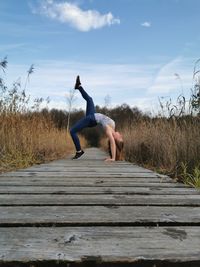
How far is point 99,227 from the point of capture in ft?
4.75

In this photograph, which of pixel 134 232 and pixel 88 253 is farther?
pixel 134 232

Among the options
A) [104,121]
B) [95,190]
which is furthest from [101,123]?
[95,190]

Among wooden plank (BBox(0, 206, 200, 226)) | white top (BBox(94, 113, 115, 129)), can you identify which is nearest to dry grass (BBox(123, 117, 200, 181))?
white top (BBox(94, 113, 115, 129))

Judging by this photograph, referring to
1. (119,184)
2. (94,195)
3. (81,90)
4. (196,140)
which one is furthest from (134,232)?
(81,90)

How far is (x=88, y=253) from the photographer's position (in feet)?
3.65

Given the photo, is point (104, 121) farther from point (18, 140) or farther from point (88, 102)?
point (18, 140)

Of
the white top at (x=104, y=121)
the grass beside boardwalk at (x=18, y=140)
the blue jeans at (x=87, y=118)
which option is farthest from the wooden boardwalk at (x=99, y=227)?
the blue jeans at (x=87, y=118)

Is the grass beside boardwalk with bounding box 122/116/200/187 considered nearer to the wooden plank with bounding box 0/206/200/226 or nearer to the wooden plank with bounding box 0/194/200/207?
the wooden plank with bounding box 0/194/200/207

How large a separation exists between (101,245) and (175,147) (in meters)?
3.88

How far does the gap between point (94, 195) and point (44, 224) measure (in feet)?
2.70

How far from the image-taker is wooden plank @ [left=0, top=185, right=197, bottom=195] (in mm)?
2389

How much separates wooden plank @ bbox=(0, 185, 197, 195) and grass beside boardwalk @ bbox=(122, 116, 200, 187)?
736mm

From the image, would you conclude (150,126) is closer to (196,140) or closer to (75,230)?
(196,140)

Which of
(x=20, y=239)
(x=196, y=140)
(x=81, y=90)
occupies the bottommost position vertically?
(x=20, y=239)
